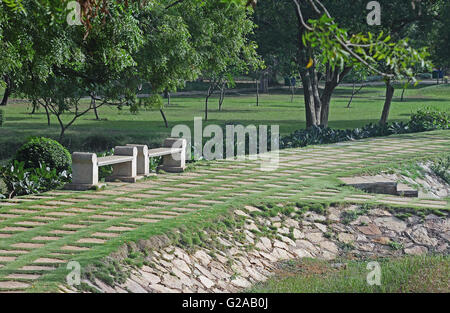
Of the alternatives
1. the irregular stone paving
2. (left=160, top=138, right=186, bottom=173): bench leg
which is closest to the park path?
(left=160, top=138, right=186, bottom=173): bench leg

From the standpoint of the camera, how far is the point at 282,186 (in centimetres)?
1279

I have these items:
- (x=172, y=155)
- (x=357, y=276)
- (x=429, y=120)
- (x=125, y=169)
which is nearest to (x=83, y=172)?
(x=125, y=169)

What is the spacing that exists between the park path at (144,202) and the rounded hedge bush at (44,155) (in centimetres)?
133

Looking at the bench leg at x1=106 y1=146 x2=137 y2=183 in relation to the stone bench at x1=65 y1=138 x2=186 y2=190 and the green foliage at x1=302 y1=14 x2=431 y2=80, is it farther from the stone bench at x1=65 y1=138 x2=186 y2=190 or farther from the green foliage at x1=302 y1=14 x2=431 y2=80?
the green foliage at x1=302 y1=14 x2=431 y2=80

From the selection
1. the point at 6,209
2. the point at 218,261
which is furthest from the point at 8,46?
the point at 218,261

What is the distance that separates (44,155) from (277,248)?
531 centimetres

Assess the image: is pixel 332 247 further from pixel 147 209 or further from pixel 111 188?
pixel 111 188

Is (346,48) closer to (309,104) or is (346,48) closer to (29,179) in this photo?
(29,179)

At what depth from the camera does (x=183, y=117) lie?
38.1 m

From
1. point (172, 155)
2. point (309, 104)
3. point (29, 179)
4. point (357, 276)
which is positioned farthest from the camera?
point (309, 104)

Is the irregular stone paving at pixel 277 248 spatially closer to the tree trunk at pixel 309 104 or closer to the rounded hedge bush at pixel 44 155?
the rounded hedge bush at pixel 44 155

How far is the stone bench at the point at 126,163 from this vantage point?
11.8 metres

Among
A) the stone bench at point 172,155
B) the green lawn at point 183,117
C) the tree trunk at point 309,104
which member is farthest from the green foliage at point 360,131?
the green lawn at point 183,117

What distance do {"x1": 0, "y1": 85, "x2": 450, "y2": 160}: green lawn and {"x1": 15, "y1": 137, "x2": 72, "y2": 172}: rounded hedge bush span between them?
34.6 ft
